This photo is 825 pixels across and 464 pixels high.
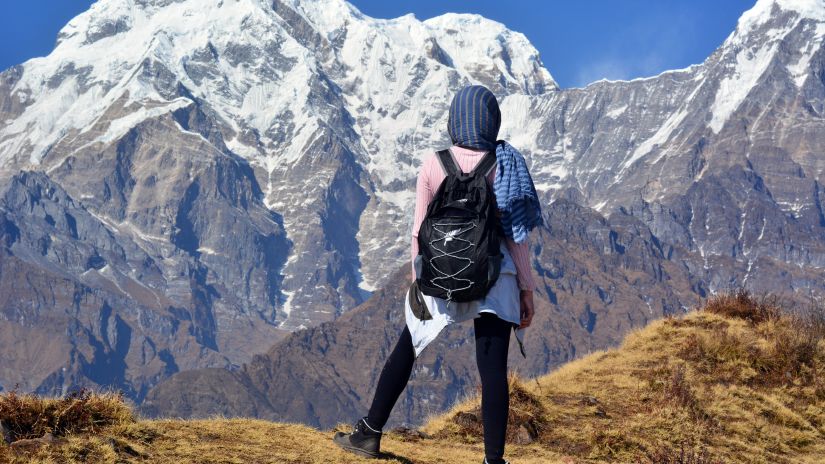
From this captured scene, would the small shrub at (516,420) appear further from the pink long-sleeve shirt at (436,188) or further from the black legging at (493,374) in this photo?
the pink long-sleeve shirt at (436,188)

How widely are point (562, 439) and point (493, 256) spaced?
168 inches

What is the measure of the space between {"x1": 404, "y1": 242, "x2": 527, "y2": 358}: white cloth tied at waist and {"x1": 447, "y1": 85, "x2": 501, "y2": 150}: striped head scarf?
0.96 meters

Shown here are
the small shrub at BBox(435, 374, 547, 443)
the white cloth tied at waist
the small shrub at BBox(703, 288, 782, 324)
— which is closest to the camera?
the white cloth tied at waist

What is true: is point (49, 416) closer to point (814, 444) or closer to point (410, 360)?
point (410, 360)

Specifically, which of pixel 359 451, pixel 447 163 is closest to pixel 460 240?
pixel 447 163

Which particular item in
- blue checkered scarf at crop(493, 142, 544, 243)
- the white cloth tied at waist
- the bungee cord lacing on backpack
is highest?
blue checkered scarf at crop(493, 142, 544, 243)

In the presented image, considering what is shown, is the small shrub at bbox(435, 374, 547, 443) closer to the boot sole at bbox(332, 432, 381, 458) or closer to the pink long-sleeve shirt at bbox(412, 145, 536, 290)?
the boot sole at bbox(332, 432, 381, 458)

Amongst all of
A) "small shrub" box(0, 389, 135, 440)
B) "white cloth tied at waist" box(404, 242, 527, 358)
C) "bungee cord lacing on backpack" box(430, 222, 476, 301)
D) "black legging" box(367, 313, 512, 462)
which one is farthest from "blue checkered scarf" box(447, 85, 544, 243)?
"small shrub" box(0, 389, 135, 440)

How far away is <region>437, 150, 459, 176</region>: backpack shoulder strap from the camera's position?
8828mm

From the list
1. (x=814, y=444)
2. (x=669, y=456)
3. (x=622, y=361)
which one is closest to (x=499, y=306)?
(x=669, y=456)

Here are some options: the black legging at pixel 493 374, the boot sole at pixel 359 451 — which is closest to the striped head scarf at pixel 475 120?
the black legging at pixel 493 374

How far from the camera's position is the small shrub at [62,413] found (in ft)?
28.7

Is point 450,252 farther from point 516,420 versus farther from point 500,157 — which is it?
point 516,420

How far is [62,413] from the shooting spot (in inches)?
354
